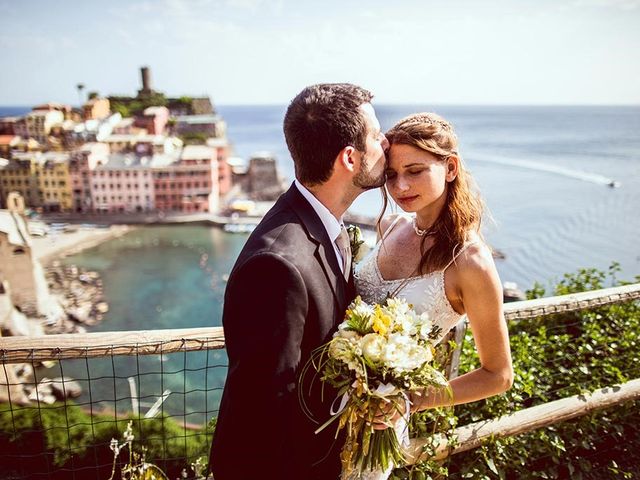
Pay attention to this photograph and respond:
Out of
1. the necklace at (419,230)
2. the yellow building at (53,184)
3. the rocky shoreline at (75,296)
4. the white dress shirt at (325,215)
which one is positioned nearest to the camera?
the white dress shirt at (325,215)

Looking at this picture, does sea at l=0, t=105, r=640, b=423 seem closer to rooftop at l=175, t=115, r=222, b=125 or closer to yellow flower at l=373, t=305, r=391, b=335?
yellow flower at l=373, t=305, r=391, b=335

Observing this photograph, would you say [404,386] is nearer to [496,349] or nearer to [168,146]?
[496,349]

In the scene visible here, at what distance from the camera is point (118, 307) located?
35750 mm

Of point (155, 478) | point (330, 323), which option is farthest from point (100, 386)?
point (330, 323)

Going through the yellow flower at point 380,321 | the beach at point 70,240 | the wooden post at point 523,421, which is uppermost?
the yellow flower at point 380,321

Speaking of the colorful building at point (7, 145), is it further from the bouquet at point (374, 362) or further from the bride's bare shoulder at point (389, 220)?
the bouquet at point (374, 362)

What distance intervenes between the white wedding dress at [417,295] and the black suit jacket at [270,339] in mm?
593

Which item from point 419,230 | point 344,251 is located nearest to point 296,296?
point 344,251

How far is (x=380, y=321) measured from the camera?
A: 189cm

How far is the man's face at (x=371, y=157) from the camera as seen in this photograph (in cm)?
215

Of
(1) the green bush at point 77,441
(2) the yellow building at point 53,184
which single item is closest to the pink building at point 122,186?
(2) the yellow building at point 53,184

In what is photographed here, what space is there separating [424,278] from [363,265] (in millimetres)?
482

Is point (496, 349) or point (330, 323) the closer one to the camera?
point (330, 323)

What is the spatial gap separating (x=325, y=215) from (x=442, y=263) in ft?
2.19
